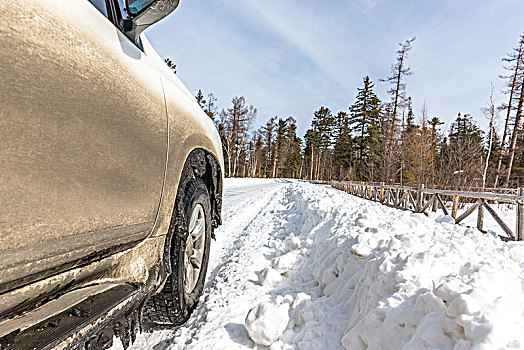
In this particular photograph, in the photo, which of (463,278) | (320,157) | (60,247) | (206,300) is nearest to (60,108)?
(60,247)

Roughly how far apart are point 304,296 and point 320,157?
205 ft

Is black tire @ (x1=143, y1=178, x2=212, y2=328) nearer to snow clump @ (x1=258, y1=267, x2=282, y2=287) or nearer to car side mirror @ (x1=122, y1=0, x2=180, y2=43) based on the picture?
car side mirror @ (x1=122, y1=0, x2=180, y2=43)

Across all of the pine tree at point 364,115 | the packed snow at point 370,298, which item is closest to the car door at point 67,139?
the packed snow at point 370,298

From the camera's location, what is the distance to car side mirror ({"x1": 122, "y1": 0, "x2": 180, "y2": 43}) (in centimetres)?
135

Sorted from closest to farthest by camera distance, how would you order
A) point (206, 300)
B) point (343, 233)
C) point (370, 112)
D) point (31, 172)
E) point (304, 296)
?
point (31, 172)
point (304, 296)
point (206, 300)
point (343, 233)
point (370, 112)

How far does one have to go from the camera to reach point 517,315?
4.53 ft

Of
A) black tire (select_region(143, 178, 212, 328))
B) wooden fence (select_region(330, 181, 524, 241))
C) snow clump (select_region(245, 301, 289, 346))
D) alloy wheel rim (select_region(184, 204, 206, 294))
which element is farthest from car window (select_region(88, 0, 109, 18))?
wooden fence (select_region(330, 181, 524, 241))

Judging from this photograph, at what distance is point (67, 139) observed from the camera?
0.89 meters

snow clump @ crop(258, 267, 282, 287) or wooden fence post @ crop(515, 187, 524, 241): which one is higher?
wooden fence post @ crop(515, 187, 524, 241)

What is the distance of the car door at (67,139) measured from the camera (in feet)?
2.39

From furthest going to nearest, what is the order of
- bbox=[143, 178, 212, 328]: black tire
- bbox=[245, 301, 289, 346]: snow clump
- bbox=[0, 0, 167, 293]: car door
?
1. bbox=[245, 301, 289, 346]: snow clump
2. bbox=[143, 178, 212, 328]: black tire
3. bbox=[0, 0, 167, 293]: car door

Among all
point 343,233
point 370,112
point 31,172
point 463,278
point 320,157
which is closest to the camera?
point 31,172

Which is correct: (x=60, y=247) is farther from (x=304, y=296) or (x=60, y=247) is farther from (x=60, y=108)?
(x=304, y=296)

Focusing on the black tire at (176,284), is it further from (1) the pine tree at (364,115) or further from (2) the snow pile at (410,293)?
(1) the pine tree at (364,115)
